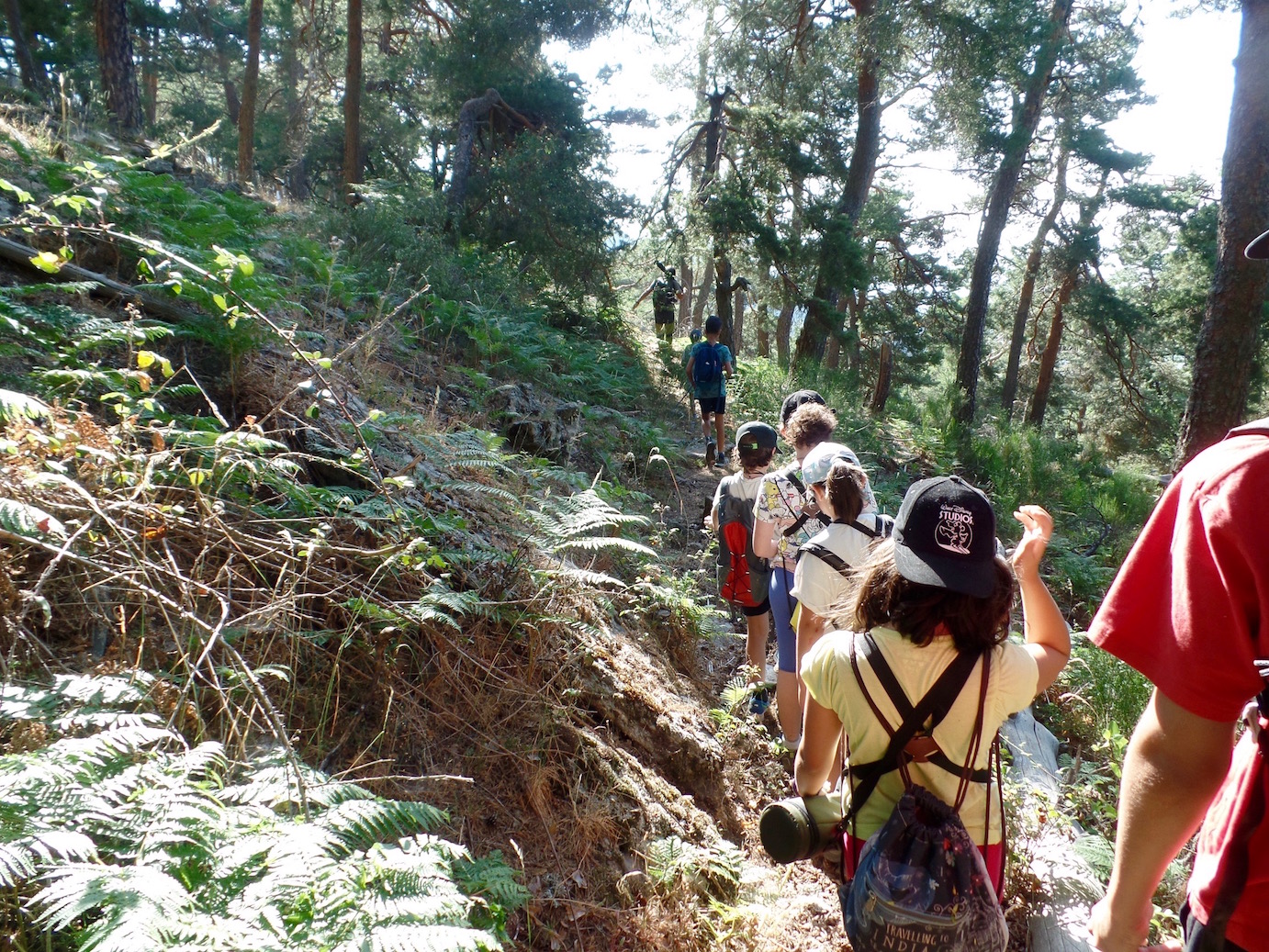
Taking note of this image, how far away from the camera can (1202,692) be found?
4.24 feet

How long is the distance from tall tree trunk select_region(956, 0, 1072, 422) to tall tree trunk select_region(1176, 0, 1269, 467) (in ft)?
23.7

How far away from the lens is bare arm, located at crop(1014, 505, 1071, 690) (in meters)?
2.19

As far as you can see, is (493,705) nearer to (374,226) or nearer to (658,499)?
(658,499)

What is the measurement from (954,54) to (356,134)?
35.8ft

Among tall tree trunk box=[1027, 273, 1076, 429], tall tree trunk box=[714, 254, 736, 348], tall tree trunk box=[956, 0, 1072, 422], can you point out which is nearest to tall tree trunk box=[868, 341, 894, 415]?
tall tree trunk box=[956, 0, 1072, 422]

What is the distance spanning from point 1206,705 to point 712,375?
8.89 meters

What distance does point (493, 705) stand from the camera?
3.63 metres

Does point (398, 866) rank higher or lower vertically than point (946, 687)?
lower

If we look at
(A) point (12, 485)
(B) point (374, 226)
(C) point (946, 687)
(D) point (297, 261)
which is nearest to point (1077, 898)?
(C) point (946, 687)

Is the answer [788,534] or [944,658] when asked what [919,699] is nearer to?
[944,658]

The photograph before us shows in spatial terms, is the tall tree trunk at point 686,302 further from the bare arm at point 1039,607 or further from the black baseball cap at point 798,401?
the bare arm at point 1039,607

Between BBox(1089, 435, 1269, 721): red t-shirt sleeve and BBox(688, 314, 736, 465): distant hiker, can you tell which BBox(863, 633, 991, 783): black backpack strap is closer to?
BBox(1089, 435, 1269, 721): red t-shirt sleeve

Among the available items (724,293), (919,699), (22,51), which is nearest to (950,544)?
(919,699)

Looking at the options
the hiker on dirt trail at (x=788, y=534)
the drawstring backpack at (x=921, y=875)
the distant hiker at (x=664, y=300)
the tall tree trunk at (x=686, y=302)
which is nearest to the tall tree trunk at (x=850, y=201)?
the distant hiker at (x=664, y=300)
